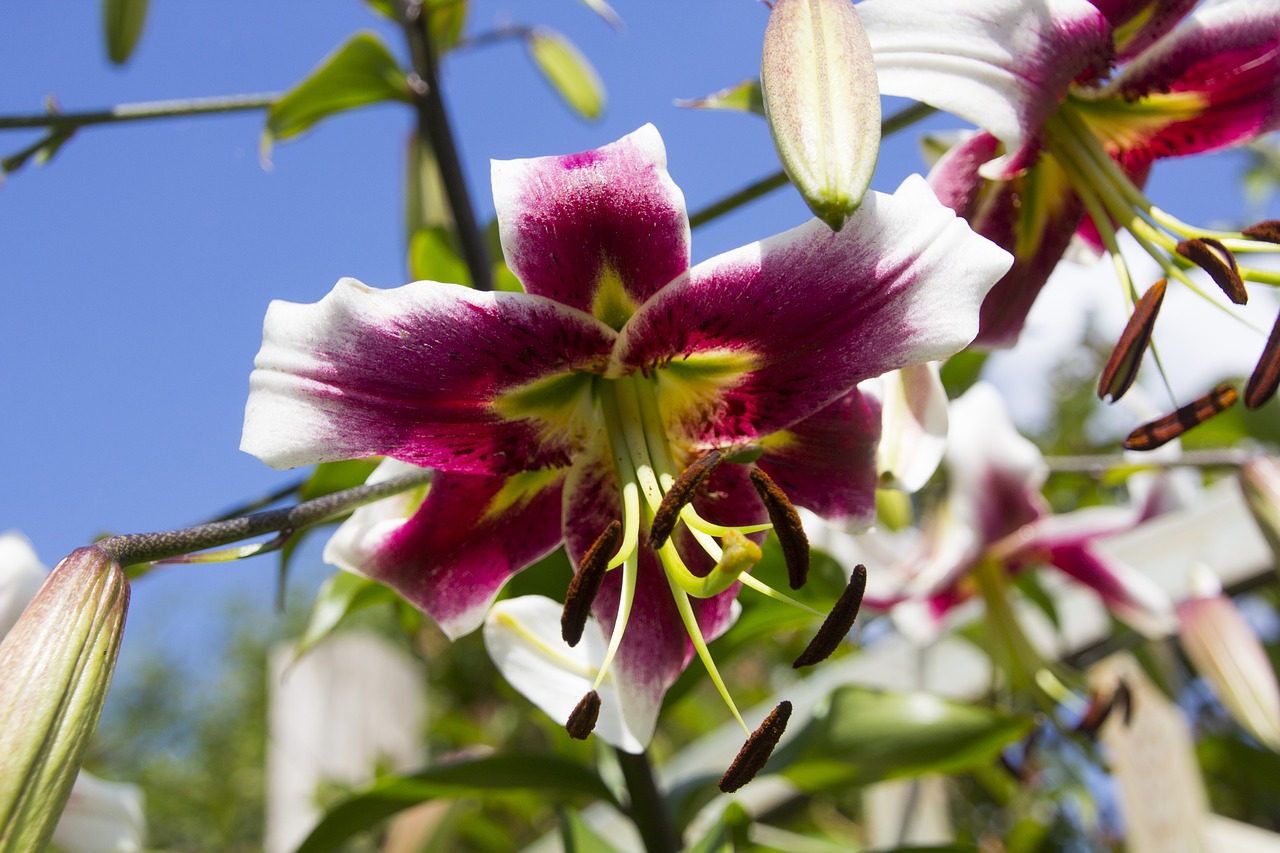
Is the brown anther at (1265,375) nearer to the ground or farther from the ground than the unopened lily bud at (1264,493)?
farther from the ground

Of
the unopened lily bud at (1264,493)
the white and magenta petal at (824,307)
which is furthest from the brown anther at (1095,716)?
the white and magenta petal at (824,307)

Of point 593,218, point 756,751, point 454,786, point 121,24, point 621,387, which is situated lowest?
point 454,786

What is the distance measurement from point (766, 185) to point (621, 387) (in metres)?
0.16

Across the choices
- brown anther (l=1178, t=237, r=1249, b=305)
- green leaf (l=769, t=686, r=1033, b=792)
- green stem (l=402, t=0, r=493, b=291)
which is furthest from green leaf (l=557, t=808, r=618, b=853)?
brown anther (l=1178, t=237, r=1249, b=305)

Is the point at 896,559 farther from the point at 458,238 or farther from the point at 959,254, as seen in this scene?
the point at 959,254

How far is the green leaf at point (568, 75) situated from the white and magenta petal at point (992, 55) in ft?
2.37

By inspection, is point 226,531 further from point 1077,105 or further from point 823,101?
point 1077,105

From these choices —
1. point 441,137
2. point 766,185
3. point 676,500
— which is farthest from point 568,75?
point 676,500

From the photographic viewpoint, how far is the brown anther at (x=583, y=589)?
486 mm

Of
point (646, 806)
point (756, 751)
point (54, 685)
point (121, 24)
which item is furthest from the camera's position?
point (121, 24)

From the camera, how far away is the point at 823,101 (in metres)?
0.39

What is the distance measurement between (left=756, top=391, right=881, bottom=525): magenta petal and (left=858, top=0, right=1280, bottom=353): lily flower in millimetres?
120

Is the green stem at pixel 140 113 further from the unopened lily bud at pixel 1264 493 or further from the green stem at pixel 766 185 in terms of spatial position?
the unopened lily bud at pixel 1264 493

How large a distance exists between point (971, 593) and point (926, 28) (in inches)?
28.9
